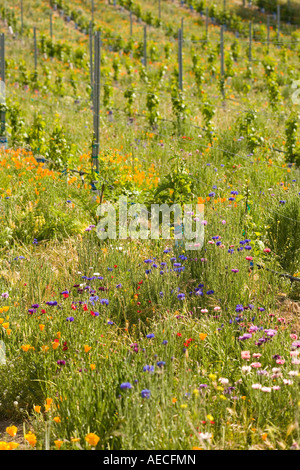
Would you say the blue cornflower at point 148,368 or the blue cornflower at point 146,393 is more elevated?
the blue cornflower at point 148,368

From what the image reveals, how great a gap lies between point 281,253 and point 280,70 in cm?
1538

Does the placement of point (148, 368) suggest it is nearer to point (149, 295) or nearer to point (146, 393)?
point (146, 393)

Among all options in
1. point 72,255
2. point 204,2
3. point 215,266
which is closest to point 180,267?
point 215,266

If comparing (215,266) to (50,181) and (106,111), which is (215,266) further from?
(106,111)

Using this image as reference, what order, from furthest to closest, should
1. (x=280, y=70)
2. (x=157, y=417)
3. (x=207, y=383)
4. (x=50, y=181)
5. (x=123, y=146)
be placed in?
(x=280, y=70) < (x=123, y=146) < (x=50, y=181) < (x=207, y=383) < (x=157, y=417)

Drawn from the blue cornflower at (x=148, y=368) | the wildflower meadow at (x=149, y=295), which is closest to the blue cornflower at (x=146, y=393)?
the wildflower meadow at (x=149, y=295)

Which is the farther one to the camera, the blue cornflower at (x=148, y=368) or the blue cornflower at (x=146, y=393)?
the blue cornflower at (x=148, y=368)

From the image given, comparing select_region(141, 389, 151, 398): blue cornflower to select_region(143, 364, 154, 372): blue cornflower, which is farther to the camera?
select_region(143, 364, 154, 372): blue cornflower

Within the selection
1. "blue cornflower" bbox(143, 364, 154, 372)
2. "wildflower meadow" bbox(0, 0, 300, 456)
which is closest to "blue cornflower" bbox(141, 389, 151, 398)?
"wildflower meadow" bbox(0, 0, 300, 456)

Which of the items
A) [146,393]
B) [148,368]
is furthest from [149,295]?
[146,393]

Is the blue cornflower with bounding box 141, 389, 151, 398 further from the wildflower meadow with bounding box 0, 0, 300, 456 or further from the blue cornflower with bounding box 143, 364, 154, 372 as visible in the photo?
the blue cornflower with bounding box 143, 364, 154, 372

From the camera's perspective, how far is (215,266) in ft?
12.4

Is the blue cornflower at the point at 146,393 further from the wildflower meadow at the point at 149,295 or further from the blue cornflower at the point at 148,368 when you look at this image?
the blue cornflower at the point at 148,368

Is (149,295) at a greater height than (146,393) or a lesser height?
greater
